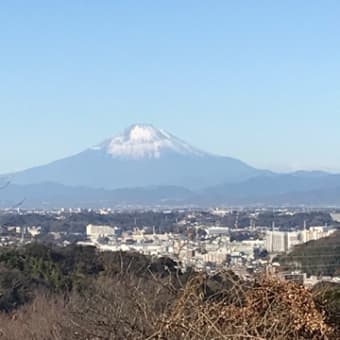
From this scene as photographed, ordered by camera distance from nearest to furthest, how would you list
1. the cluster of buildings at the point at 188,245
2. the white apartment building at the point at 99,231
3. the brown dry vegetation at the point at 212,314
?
the brown dry vegetation at the point at 212,314 → the cluster of buildings at the point at 188,245 → the white apartment building at the point at 99,231

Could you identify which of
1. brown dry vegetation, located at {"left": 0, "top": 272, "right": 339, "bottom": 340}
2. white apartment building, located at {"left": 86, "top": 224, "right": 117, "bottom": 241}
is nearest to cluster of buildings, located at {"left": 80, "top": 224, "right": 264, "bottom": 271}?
white apartment building, located at {"left": 86, "top": 224, "right": 117, "bottom": 241}

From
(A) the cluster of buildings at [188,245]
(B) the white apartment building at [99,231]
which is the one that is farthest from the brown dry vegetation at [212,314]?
(B) the white apartment building at [99,231]

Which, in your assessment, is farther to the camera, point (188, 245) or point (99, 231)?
point (99, 231)

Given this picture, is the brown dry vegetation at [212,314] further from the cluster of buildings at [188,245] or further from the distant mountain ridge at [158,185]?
the distant mountain ridge at [158,185]

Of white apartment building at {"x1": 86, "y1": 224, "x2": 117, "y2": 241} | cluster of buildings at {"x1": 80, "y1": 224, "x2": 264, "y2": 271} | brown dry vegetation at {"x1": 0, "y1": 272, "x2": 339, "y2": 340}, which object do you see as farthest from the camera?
white apartment building at {"x1": 86, "y1": 224, "x2": 117, "y2": 241}

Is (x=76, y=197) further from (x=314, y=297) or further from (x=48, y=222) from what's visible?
(x=314, y=297)

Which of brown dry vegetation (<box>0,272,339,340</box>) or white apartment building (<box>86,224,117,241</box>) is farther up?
brown dry vegetation (<box>0,272,339,340</box>)

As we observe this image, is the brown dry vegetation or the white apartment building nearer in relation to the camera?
the brown dry vegetation

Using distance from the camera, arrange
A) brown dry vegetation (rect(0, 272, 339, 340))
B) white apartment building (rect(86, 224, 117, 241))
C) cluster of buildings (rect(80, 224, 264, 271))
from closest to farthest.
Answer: brown dry vegetation (rect(0, 272, 339, 340)) < cluster of buildings (rect(80, 224, 264, 271)) < white apartment building (rect(86, 224, 117, 241))

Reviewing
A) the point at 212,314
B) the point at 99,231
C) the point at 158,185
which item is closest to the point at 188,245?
the point at 212,314

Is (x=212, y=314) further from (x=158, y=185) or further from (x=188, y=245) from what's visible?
(x=158, y=185)

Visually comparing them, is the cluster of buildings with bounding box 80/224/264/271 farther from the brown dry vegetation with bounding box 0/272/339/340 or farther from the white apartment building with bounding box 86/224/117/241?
the brown dry vegetation with bounding box 0/272/339/340
